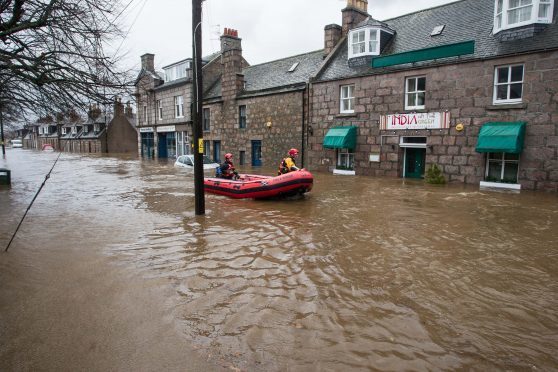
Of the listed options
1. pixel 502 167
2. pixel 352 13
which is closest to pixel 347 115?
pixel 352 13

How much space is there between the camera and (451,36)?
54.7 feet

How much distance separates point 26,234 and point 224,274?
5.43 metres

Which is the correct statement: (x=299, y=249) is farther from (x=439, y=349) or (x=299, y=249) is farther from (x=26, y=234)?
(x=26, y=234)

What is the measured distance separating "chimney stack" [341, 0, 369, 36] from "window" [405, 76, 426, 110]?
6574 mm

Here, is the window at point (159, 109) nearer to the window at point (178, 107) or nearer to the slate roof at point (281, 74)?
the window at point (178, 107)

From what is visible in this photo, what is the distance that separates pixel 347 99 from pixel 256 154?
8.39 m

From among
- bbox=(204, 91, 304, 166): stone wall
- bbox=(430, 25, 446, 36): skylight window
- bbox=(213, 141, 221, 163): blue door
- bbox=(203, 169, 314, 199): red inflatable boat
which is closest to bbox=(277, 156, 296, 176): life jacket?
bbox=(203, 169, 314, 199): red inflatable boat

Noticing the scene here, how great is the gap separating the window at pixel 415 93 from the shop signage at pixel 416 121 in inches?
18.3

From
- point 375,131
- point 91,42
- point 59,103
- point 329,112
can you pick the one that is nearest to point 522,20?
point 375,131

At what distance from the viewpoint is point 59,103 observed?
A: 9406mm

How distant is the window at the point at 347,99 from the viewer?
19.3 metres

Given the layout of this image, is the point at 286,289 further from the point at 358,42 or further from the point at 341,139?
the point at 358,42

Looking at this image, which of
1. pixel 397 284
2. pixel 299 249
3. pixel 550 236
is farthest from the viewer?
pixel 550 236

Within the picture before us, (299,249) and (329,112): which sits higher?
(329,112)
